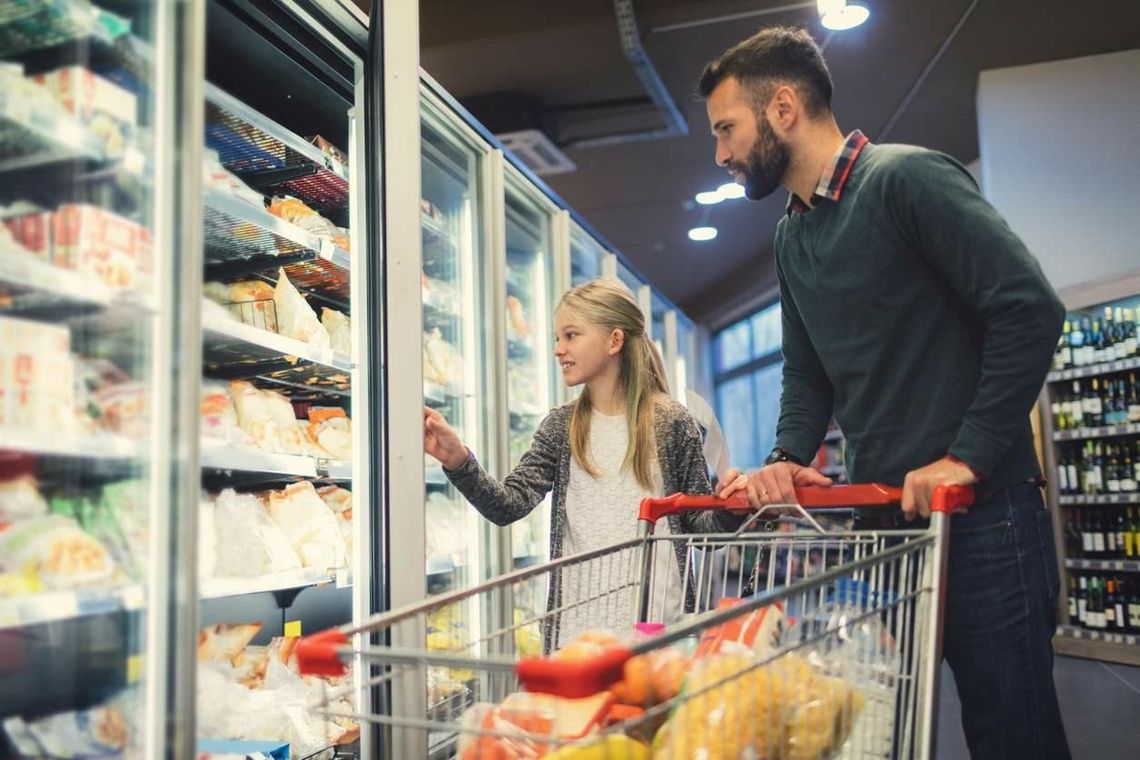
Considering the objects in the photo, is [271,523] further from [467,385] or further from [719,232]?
[719,232]

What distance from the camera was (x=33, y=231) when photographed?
4.34 feet

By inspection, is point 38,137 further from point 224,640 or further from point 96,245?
point 224,640

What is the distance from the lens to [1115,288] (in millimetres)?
5555

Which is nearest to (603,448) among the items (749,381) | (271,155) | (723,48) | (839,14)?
(271,155)

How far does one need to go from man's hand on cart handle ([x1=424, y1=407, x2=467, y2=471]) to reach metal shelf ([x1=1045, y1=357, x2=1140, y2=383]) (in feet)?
16.2

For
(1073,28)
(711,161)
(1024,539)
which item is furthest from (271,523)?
(711,161)

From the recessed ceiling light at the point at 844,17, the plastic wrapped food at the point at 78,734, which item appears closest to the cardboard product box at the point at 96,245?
the plastic wrapped food at the point at 78,734

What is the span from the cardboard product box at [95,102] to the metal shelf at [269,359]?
0.47 meters

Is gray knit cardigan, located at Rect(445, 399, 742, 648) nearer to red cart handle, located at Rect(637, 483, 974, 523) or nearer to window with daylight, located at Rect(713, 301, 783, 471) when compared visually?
red cart handle, located at Rect(637, 483, 974, 523)

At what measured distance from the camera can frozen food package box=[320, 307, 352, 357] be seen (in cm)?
274

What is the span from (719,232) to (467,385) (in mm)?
7250

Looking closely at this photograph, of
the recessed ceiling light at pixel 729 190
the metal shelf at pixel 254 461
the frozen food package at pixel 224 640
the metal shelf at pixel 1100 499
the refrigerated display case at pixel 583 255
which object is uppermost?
the recessed ceiling light at pixel 729 190

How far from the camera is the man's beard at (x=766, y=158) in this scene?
1780 mm

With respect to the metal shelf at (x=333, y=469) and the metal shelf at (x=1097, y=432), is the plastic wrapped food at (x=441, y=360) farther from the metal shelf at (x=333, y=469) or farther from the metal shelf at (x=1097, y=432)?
the metal shelf at (x=1097, y=432)
